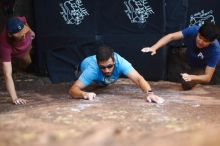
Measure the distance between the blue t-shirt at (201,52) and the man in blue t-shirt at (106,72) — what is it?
1.14 meters

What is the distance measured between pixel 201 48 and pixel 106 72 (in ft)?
4.93

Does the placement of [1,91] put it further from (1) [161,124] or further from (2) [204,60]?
(1) [161,124]

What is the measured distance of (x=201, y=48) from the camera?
609 cm

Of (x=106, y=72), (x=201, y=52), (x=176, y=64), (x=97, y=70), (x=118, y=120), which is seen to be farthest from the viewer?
(x=176, y=64)

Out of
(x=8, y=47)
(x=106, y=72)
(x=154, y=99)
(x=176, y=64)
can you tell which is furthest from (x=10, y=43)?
(x=176, y=64)

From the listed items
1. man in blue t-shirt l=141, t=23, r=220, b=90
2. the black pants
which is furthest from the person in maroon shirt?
the black pants

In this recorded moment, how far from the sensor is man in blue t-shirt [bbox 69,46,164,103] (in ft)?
17.2

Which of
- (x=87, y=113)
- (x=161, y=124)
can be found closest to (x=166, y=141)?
(x=161, y=124)

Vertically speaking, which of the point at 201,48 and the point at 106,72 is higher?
the point at 201,48

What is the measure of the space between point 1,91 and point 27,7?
179cm

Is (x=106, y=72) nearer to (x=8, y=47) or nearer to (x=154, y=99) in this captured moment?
(x=154, y=99)

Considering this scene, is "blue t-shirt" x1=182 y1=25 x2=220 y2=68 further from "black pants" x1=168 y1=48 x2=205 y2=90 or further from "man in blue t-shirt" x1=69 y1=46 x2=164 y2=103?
"black pants" x1=168 y1=48 x2=205 y2=90

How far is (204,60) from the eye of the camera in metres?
6.28

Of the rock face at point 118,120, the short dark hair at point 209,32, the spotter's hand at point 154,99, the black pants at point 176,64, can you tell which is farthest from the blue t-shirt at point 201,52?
the black pants at point 176,64
